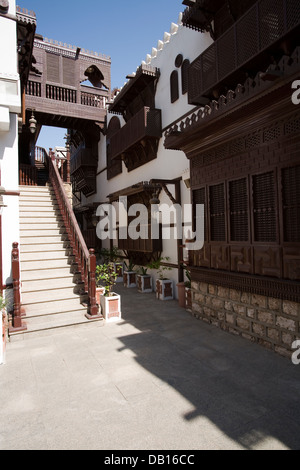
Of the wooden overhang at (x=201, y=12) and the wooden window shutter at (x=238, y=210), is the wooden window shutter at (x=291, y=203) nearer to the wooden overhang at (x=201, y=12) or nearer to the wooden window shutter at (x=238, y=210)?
the wooden window shutter at (x=238, y=210)

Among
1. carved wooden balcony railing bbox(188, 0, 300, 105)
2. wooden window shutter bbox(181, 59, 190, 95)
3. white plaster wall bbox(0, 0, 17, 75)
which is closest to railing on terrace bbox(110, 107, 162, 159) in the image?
wooden window shutter bbox(181, 59, 190, 95)

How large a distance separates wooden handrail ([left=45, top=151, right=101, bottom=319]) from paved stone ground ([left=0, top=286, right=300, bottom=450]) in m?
1.04

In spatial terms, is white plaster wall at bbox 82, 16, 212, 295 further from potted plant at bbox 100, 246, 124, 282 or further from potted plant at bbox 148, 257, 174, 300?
potted plant at bbox 100, 246, 124, 282

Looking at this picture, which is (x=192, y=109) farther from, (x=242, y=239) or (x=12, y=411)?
(x=12, y=411)

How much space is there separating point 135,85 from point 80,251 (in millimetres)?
7117

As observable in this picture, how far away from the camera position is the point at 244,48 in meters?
5.80

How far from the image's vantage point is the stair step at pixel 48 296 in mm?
6781

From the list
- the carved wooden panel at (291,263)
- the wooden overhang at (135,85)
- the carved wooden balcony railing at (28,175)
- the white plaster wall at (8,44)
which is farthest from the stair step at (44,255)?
the wooden overhang at (135,85)

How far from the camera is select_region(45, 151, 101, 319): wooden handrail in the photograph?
6.85 m

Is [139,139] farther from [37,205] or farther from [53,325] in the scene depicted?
[53,325]

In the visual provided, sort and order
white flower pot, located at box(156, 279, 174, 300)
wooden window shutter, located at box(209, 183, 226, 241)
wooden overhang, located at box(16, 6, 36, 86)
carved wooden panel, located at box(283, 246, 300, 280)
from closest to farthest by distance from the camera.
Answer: carved wooden panel, located at box(283, 246, 300, 280) → wooden window shutter, located at box(209, 183, 226, 241) → wooden overhang, located at box(16, 6, 36, 86) → white flower pot, located at box(156, 279, 174, 300)

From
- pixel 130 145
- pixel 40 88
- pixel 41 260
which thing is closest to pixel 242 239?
pixel 41 260

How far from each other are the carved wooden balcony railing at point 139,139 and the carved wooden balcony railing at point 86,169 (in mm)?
4608

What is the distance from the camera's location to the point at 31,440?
114 inches
